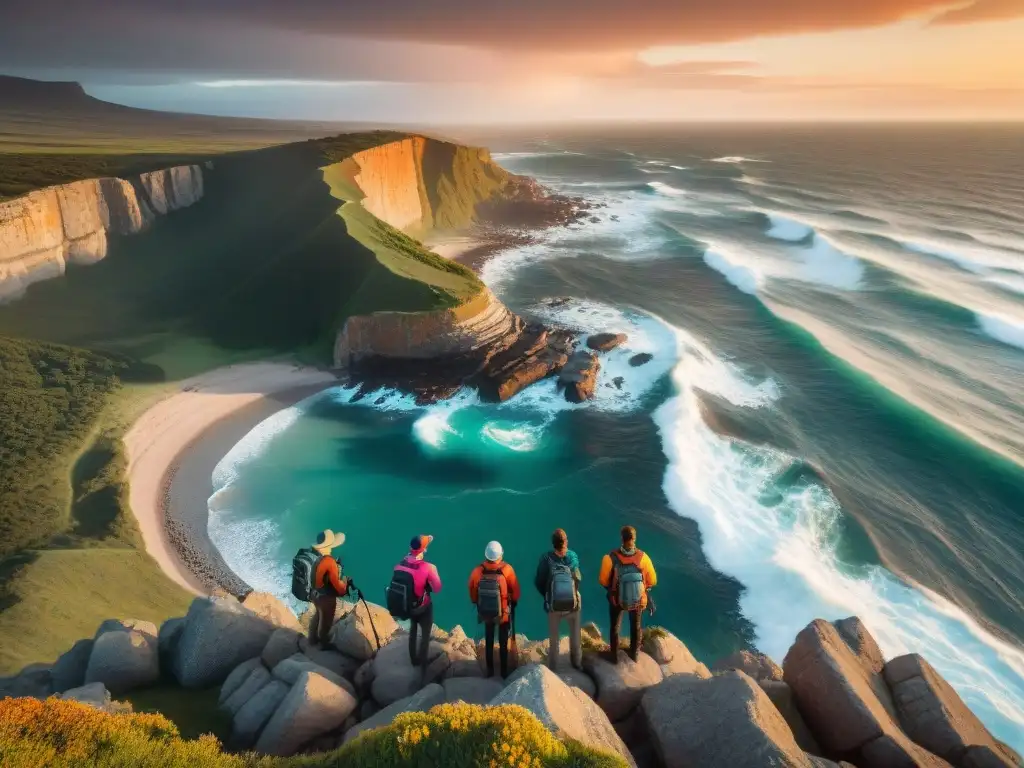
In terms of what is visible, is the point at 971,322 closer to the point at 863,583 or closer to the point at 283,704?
the point at 863,583

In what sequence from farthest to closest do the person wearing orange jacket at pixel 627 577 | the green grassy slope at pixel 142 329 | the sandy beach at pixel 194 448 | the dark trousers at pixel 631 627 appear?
the sandy beach at pixel 194 448 → the green grassy slope at pixel 142 329 → the dark trousers at pixel 631 627 → the person wearing orange jacket at pixel 627 577

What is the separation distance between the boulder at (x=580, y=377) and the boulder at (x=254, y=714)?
2575 cm

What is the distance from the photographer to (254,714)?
362 inches

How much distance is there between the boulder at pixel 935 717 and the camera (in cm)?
918

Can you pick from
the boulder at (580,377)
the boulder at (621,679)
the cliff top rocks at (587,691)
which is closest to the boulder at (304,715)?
the cliff top rocks at (587,691)

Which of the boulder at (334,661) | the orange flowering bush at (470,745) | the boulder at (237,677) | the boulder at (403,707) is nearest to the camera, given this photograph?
the orange flowering bush at (470,745)

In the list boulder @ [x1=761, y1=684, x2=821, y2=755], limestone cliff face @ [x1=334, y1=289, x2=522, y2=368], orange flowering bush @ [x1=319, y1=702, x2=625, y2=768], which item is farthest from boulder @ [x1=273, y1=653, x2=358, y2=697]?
limestone cliff face @ [x1=334, y1=289, x2=522, y2=368]

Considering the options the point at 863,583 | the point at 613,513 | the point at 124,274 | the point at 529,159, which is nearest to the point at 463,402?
the point at 613,513

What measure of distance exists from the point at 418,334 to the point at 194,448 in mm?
13972

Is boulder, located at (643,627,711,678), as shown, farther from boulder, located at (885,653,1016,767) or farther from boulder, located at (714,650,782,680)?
boulder, located at (885,653,1016,767)

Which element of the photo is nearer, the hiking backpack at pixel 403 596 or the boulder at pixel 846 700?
the boulder at pixel 846 700

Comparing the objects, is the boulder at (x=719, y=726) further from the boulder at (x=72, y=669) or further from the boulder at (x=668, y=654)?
the boulder at (x=72, y=669)

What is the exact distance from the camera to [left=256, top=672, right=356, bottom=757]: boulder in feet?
28.3

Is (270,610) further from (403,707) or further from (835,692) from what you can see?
(835,692)
